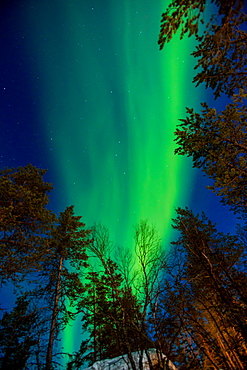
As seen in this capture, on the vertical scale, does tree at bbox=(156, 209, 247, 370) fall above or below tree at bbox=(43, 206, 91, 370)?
below

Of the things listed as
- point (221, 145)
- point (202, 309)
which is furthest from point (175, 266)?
point (221, 145)

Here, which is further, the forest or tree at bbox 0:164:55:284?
tree at bbox 0:164:55:284

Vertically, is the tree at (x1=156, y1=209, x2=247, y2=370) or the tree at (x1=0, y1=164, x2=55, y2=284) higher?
the tree at (x1=0, y1=164, x2=55, y2=284)

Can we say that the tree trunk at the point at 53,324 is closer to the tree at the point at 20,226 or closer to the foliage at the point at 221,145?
the tree at the point at 20,226

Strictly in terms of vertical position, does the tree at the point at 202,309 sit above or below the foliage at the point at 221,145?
below

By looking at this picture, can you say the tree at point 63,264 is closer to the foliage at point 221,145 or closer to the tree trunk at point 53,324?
the tree trunk at point 53,324

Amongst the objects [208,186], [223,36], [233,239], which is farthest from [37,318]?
[233,239]

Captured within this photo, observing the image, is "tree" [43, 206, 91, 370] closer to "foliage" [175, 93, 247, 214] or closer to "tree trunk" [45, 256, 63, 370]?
"tree trunk" [45, 256, 63, 370]

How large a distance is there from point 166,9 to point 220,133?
5589 millimetres

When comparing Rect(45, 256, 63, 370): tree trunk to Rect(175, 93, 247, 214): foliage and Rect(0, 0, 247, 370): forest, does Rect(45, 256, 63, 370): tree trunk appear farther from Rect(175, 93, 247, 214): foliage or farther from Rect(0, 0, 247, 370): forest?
Rect(175, 93, 247, 214): foliage

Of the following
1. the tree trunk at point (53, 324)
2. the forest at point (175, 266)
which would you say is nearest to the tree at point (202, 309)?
the forest at point (175, 266)

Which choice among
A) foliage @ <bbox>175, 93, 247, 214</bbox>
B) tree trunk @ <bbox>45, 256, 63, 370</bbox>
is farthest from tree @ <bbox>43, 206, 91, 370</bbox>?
foliage @ <bbox>175, 93, 247, 214</bbox>

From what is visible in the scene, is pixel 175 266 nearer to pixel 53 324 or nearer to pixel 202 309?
pixel 202 309

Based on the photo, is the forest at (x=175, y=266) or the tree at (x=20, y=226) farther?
the tree at (x=20, y=226)
